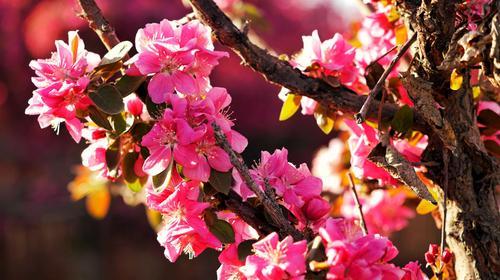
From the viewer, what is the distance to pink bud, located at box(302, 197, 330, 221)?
921 mm

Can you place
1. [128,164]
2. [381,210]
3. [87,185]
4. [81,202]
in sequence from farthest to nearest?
[81,202] → [87,185] → [381,210] → [128,164]

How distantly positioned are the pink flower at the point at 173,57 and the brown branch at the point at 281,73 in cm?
3

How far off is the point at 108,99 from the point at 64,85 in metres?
0.05

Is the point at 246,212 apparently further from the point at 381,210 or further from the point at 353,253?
the point at 381,210

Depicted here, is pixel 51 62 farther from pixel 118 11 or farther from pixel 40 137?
pixel 40 137

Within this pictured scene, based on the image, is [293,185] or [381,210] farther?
[381,210]

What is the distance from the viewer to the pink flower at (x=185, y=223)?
902 millimetres

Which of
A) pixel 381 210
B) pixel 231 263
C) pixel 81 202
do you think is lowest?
pixel 81 202

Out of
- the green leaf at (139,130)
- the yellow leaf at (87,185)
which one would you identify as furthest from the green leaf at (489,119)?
the yellow leaf at (87,185)

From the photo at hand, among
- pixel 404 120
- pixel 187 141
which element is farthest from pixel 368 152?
pixel 187 141

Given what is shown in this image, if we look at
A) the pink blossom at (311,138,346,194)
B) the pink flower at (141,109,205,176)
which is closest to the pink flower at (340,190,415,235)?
the pink blossom at (311,138,346,194)

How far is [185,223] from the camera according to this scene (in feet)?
2.97

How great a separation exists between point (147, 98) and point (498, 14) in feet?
1.28

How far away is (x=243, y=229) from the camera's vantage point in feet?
3.16
